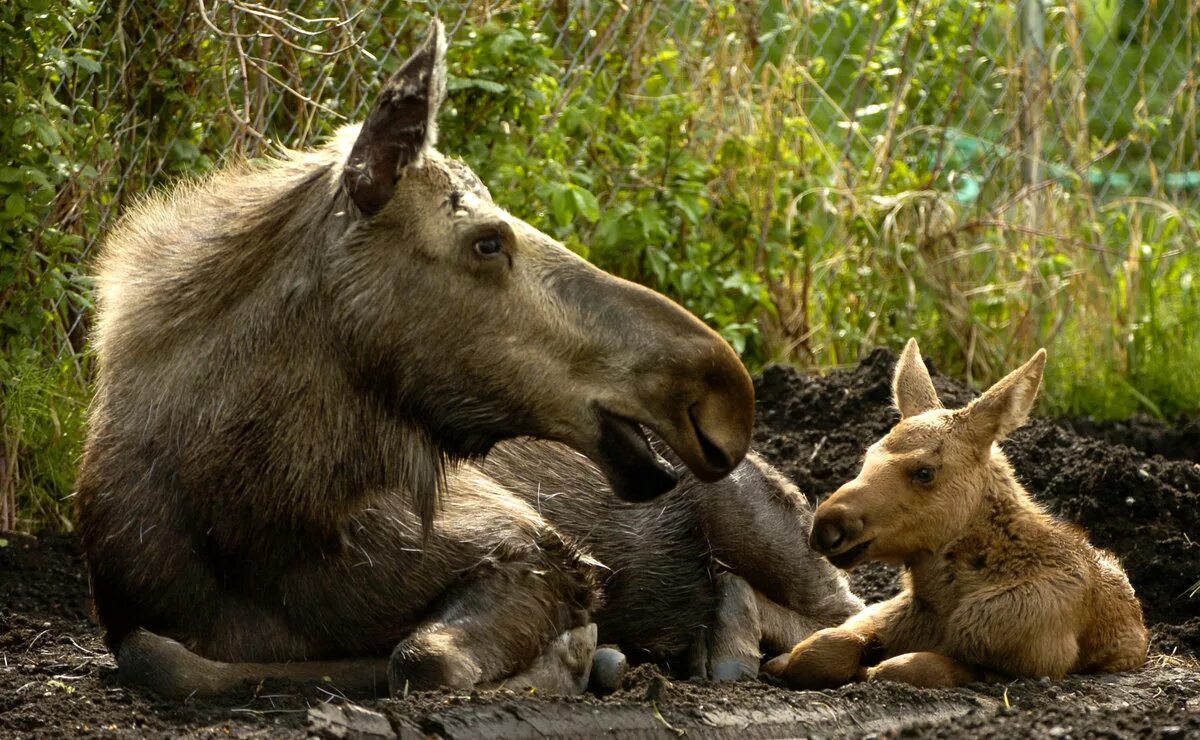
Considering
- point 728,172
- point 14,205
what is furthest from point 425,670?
point 728,172

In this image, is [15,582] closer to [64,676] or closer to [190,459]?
[64,676]

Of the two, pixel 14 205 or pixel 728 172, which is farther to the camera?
pixel 728 172

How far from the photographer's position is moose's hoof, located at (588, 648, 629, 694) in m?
5.14

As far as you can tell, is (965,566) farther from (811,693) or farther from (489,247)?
(489,247)

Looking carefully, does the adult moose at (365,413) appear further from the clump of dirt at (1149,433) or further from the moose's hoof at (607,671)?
the clump of dirt at (1149,433)

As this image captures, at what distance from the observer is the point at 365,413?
188 inches

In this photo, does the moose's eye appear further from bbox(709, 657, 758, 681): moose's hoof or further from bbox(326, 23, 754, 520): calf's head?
bbox(709, 657, 758, 681): moose's hoof

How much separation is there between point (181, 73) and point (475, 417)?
11.1 ft

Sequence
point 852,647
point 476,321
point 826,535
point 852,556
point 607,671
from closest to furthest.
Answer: point 476,321
point 826,535
point 852,556
point 607,671
point 852,647

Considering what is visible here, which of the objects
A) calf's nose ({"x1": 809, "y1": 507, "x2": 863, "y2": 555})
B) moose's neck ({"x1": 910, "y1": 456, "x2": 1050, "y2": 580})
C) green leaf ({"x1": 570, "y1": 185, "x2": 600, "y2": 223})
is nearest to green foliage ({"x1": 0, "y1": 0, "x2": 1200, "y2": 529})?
green leaf ({"x1": 570, "y1": 185, "x2": 600, "y2": 223})

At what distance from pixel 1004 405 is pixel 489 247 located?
1640mm

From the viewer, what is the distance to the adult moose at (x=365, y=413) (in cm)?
465

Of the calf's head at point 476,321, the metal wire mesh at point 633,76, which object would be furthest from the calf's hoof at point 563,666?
the metal wire mesh at point 633,76

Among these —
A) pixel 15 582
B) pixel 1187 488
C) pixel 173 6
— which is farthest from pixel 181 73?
pixel 1187 488
